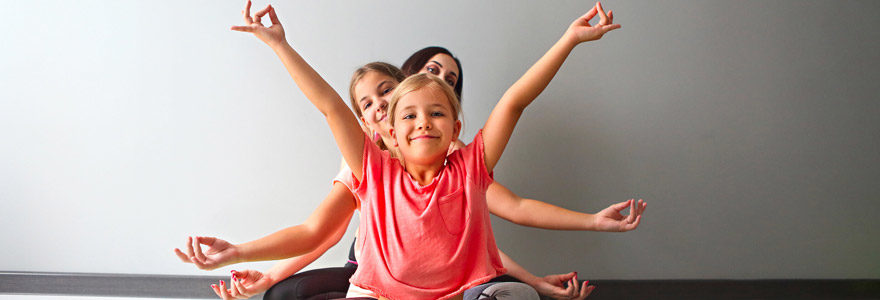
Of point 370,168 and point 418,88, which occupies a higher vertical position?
point 418,88

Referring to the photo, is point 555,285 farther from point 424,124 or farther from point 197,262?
point 197,262

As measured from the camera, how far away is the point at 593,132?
6.29 feet

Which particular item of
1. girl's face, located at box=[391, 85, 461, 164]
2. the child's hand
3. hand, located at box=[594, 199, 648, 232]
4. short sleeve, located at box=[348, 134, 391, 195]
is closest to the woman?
hand, located at box=[594, 199, 648, 232]

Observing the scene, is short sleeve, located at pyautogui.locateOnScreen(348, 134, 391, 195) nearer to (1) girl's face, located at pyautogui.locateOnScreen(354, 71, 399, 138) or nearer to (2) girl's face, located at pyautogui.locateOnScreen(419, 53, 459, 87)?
A: (1) girl's face, located at pyautogui.locateOnScreen(354, 71, 399, 138)

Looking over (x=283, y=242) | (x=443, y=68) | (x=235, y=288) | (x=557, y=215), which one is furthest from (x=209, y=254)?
(x=443, y=68)

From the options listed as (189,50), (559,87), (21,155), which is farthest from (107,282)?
(559,87)

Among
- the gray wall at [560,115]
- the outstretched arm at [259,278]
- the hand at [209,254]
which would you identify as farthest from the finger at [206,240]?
the gray wall at [560,115]

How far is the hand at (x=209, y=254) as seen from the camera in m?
1.01

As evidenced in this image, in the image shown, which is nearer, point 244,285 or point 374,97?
point 244,285

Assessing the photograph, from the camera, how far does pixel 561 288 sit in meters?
1.45

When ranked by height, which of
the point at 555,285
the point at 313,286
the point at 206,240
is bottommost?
the point at 555,285

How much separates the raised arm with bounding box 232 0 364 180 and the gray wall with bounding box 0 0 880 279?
866 millimetres

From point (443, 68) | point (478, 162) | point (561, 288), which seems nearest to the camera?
point (478, 162)

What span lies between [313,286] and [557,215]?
0.60 meters
